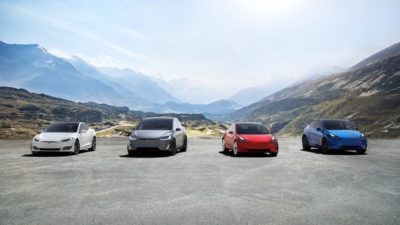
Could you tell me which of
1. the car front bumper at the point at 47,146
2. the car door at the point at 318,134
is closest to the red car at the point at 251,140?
the car door at the point at 318,134

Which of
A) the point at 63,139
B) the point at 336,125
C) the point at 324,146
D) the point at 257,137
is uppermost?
the point at 336,125

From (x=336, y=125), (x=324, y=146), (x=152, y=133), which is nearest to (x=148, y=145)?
(x=152, y=133)

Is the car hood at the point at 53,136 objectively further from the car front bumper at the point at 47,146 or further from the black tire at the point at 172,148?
the black tire at the point at 172,148

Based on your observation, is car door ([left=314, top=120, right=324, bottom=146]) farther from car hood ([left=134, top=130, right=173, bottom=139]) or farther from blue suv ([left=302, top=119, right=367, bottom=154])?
car hood ([left=134, top=130, right=173, bottom=139])

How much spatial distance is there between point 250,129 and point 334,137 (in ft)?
13.9

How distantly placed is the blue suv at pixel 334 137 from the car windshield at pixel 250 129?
319 centimetres

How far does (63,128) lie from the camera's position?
78.0 ft

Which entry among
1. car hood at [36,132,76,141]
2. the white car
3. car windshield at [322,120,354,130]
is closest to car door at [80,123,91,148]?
the white car

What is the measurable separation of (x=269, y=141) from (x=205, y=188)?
431 inches

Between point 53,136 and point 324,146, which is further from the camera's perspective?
point 324,146

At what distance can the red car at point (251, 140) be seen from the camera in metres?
21.6

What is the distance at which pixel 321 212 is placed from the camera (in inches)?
322

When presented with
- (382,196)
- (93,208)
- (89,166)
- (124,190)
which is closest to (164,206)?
(93,208)

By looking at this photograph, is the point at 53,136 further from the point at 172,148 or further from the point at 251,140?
the point at 251,140
